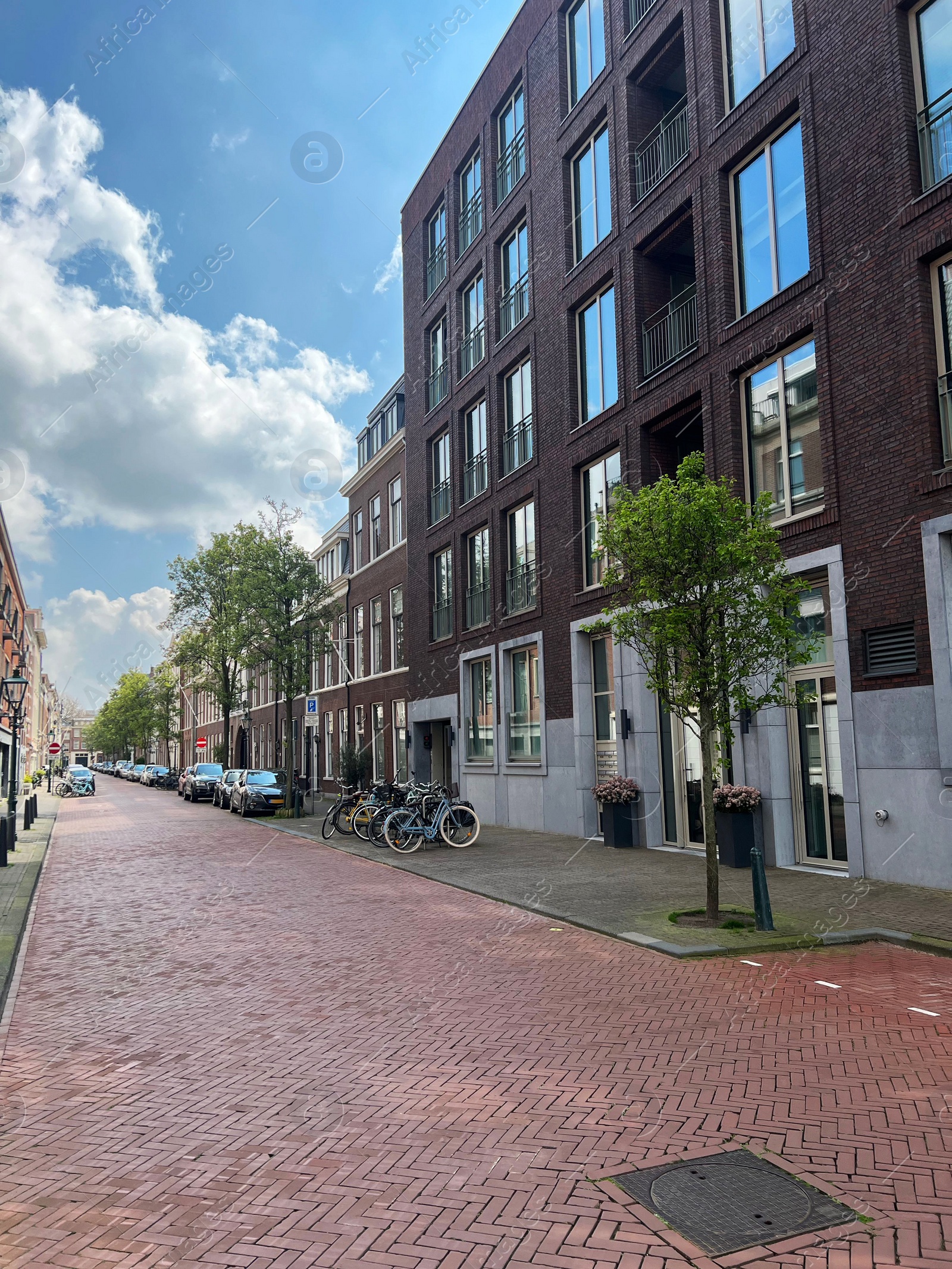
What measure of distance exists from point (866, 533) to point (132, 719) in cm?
8982

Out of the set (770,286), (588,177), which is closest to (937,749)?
(770,286)

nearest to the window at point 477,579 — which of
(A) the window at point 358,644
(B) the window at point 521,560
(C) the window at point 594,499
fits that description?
(B) the window at point 521,560

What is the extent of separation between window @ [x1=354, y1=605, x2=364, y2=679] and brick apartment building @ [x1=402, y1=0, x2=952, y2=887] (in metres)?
9.53

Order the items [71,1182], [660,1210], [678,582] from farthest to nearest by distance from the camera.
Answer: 1. [678,582]
2. [71,1182]
3. [660,1210]

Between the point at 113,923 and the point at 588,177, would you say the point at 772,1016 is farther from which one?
the point at 588,177

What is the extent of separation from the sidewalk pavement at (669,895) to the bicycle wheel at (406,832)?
25 cm

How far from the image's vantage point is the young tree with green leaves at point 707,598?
30.6 feet

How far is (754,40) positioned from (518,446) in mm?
9804

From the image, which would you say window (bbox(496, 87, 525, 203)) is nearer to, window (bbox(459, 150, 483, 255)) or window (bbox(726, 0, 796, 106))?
window (bbox(459, 150, 483, 255))

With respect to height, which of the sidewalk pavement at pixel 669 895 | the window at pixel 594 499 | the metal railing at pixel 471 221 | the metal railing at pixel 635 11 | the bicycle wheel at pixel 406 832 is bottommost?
the sidewalk pavement at pixel 669 895

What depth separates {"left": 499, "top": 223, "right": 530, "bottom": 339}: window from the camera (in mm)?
22391

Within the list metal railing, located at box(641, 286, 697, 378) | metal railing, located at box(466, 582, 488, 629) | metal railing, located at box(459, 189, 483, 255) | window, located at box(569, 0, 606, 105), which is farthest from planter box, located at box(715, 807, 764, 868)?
metal railing, located at box(459, 189, 483, 255)

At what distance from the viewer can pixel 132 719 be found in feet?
303

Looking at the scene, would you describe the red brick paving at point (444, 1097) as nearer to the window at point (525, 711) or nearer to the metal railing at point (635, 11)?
the window at point (525, 711)
